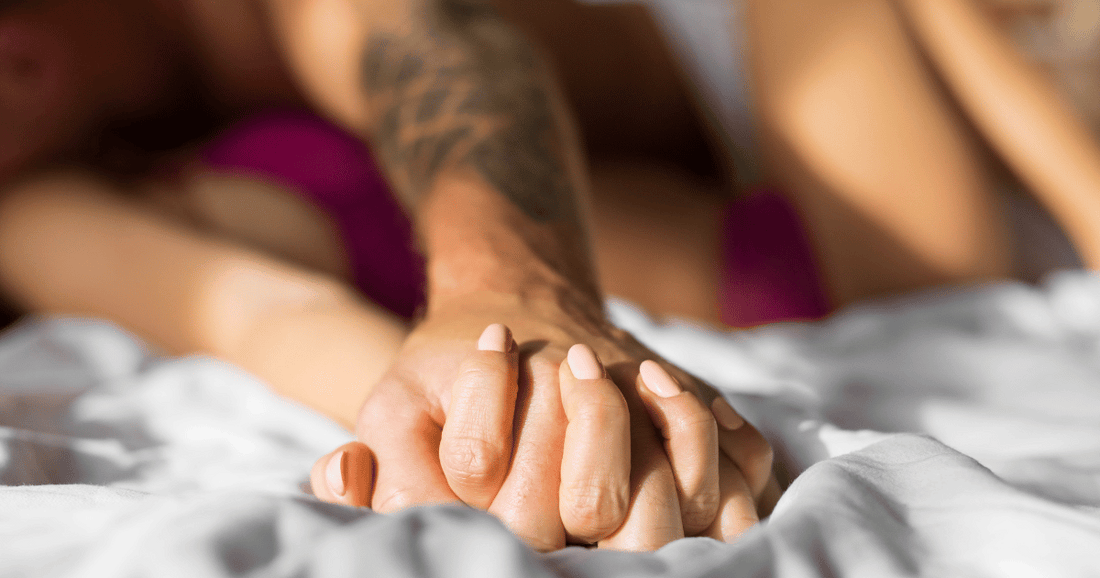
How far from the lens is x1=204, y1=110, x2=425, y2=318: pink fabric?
1.07m

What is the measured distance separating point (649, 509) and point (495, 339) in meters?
0.12

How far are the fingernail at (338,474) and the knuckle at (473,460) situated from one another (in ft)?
0.22

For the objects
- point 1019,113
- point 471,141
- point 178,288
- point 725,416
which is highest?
point 1019,113

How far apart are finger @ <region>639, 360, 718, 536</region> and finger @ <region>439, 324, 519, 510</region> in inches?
3.3

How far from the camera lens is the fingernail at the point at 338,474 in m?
0.38

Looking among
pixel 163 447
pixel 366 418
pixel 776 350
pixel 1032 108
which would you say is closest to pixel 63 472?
pixel 163 447

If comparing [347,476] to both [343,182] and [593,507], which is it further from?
[343,182]

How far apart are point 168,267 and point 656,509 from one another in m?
0.68

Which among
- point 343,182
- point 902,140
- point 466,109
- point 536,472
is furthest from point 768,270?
point 536,472

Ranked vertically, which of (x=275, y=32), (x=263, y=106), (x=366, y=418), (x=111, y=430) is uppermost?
(x=275, y=32)

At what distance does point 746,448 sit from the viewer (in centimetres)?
39

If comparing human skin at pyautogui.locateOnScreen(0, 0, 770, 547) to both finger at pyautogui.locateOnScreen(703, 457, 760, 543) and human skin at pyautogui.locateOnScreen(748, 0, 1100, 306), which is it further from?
human skin at pyautogui.locateOnScreen(748, 0, 1100, 306)

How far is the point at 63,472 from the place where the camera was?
491mm

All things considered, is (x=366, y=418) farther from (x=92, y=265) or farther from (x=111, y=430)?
(x=92, y=265)
